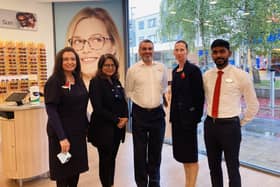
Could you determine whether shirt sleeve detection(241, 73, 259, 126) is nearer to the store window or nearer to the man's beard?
the man's beard

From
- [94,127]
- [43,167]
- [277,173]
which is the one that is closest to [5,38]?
[43,167]

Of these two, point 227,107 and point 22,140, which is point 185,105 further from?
point 22,140

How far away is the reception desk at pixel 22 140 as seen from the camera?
3.36m

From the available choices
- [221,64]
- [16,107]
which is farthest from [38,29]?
[221,64]

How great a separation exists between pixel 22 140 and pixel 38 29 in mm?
3040

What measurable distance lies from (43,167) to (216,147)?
2.23 m

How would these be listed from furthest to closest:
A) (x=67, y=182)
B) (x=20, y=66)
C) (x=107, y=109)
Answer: (x=20, y=66), (x=107, y=109), (x=67, y=182)

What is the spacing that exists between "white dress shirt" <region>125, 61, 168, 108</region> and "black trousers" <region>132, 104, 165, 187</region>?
0.08 metres

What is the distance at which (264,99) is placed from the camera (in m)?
4.03

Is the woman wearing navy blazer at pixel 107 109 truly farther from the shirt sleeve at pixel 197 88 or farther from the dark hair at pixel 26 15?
the dark hair at pixel 26 15

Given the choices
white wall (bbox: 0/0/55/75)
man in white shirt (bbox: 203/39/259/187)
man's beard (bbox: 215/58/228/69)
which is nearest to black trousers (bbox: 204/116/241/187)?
man in white shirt (bbox: 203/39/259/187)

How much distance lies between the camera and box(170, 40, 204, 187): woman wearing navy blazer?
8.65 ft

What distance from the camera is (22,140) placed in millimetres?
3385

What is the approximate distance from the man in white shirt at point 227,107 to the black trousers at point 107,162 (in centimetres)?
97
